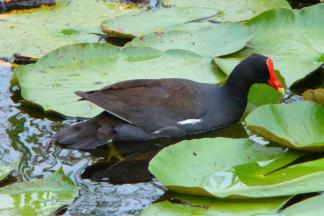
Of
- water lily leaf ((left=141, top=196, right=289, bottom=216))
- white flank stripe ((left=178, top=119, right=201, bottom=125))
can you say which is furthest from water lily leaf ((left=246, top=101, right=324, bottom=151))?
white flank stripe ((left=178, top=119, right=201, bottom=125))

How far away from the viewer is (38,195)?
12.0ft

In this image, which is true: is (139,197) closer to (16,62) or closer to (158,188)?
(158,188)

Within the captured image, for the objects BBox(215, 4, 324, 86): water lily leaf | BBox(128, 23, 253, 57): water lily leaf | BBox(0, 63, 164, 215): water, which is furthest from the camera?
BBox(128, 23, 253, 57): water lily leaf

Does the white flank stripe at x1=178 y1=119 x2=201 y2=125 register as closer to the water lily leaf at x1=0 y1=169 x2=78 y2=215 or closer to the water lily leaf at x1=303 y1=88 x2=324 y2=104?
the water lily leaf at x1=303 y1=88 x2=324 y2=104

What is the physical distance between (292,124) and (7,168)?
1.44 metres

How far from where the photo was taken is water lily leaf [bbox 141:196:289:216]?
135 inches

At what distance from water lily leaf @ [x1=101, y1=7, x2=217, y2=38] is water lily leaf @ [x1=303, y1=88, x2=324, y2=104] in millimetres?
1760

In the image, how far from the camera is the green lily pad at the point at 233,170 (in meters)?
3.53

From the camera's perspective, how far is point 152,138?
463 cm

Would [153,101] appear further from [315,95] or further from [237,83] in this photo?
[315,95]

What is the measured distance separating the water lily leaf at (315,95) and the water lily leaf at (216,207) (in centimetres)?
79

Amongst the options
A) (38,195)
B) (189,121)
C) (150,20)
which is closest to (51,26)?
(150,20)

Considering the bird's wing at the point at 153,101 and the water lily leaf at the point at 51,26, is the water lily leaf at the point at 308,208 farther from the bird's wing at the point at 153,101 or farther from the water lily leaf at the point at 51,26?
the water lily leaf at the point at 51,26

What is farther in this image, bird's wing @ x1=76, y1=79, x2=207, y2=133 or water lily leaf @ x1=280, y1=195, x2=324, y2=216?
bird's wing @ x1=76, y1=79, x2=207, y2=133
